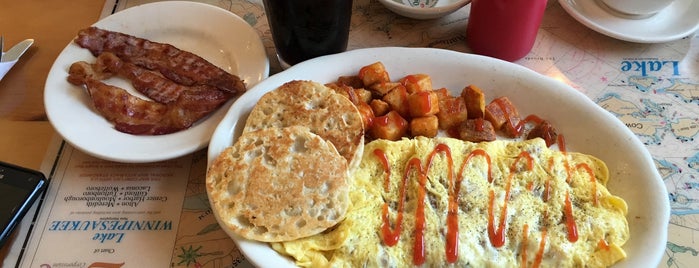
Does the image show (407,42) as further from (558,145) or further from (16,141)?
(16,141)

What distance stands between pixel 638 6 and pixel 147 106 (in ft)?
5.48

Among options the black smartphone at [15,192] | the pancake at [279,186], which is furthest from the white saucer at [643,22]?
the black smartphone at [15,192]

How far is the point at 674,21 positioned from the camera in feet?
6.07

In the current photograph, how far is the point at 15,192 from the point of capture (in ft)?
4.62

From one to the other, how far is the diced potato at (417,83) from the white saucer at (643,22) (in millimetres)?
691

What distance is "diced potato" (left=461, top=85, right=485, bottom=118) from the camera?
59.1 inches

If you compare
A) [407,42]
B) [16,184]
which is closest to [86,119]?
[16,184]

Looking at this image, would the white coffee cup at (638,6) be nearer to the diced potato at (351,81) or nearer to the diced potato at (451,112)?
the diced potato at (451,112)

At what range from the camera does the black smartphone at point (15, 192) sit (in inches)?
53.3

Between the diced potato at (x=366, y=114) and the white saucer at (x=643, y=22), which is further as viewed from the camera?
the white saucer at (x=643, y=22)

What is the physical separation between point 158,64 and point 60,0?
65 cm

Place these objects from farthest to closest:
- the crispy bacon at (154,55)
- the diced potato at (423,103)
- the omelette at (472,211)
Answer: the crispy bacon at (154,55) → the diced potato at (423,103) → the omelette at (472,211)

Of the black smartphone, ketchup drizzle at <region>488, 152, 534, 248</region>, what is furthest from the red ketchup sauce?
the black smartphone

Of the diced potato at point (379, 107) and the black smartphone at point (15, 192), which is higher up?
the diced potato at point (379, 107)
